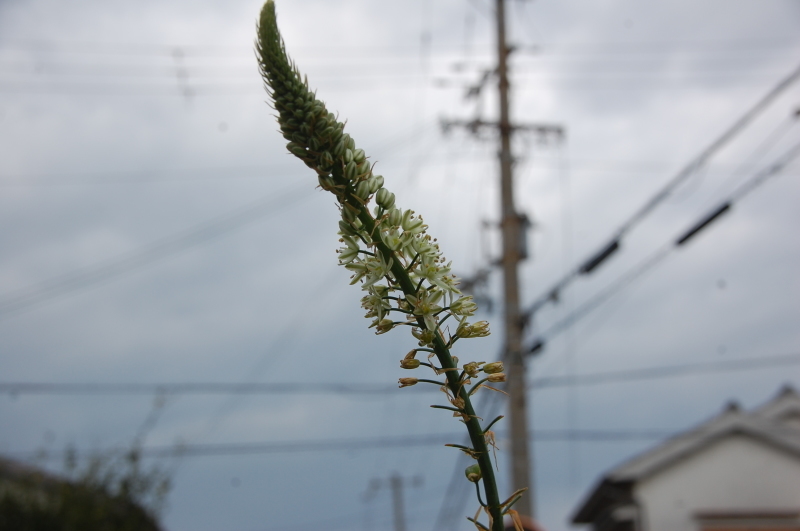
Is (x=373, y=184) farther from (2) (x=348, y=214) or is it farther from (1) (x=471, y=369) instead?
(1) (x=471, y=369)

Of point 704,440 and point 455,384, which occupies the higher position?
point 704,440

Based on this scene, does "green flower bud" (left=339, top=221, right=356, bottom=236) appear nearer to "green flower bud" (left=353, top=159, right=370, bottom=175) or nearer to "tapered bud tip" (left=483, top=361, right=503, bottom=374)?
"green flower bud" (left=353, top=159, right=370, bottom=175)

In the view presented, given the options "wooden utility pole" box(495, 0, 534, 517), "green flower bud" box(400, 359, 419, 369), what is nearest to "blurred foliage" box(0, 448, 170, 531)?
"wooden utility pole" box(495, 0, 534, 517)

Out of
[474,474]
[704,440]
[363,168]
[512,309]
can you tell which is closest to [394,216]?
[363,168]

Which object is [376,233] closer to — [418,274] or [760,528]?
[418,274]

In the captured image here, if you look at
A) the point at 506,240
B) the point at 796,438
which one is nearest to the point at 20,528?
the point at 506,240

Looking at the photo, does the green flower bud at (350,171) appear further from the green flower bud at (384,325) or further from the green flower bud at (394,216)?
the green flower bud at (384,325)
